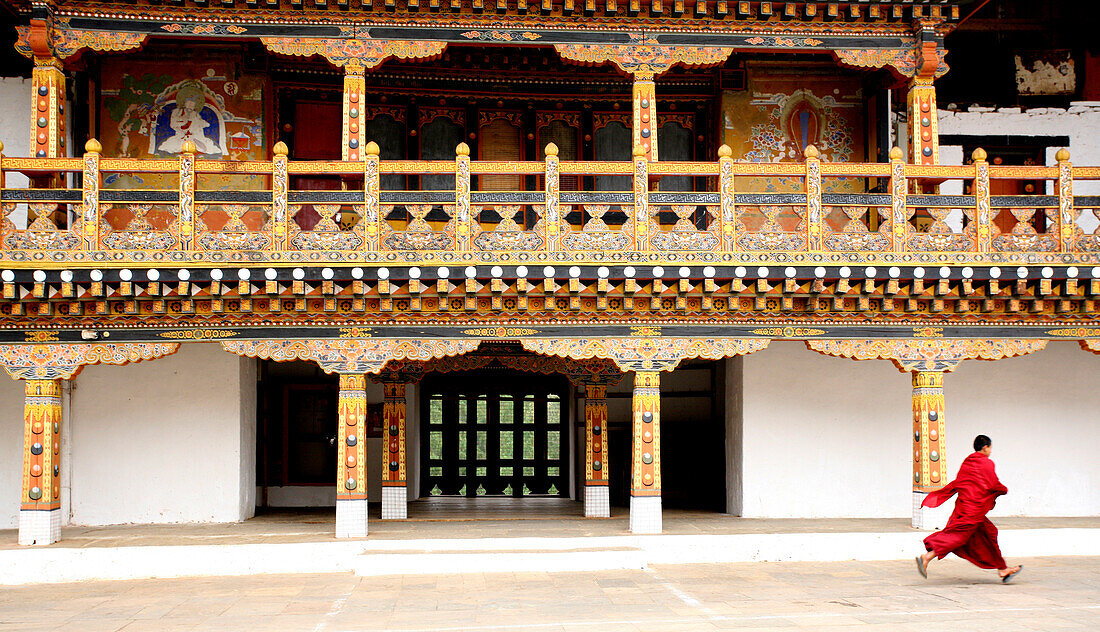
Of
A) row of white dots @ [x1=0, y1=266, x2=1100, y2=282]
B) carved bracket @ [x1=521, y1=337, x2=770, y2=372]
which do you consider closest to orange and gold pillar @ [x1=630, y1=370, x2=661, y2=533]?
carved bracket @ [x1=521, y1=337, x2=770, y2=372]

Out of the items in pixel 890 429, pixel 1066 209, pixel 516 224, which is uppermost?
pixel 1066 209

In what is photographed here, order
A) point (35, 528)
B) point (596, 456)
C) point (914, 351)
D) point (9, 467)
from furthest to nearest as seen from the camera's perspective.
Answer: point (596, 456)
point (9, 467)
point (914, 351)
point (35, 528)

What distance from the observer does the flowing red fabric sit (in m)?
7.96

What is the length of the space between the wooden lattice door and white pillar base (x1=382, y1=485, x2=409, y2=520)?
7.31ft

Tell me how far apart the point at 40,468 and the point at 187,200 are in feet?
9.73

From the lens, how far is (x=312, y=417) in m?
13.2

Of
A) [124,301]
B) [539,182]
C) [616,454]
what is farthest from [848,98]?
[124,301]

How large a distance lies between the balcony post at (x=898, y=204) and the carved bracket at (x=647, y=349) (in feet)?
5.53

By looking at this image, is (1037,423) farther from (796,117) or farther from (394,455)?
(394,455)

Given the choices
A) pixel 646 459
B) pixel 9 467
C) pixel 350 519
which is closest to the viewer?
pixel 350 519

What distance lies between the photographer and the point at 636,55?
10125 mm

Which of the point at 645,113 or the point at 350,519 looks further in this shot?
the point at 645,113

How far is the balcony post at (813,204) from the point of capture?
967cm

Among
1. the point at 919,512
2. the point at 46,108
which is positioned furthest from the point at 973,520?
the point at 46,108
